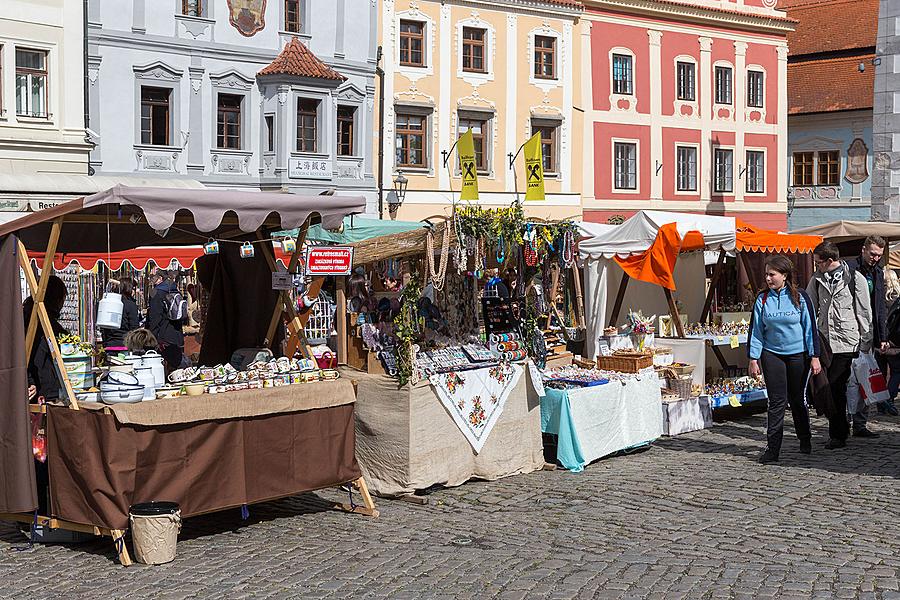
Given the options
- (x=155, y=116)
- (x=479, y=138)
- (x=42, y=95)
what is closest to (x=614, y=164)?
(x=479, y=138)

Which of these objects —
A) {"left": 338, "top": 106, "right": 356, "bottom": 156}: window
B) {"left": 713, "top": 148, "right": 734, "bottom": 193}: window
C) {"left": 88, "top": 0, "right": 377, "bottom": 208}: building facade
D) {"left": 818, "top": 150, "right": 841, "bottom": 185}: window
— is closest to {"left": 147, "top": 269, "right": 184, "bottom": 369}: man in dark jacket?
{"left": 88, "top": 0, "right": 377, "bottom": 208}: building facade

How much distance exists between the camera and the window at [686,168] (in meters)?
35.2

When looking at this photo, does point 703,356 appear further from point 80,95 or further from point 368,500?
point 80,95

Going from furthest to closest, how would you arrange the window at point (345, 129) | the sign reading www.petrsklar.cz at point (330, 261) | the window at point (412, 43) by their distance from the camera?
1. the window at point (412, 43)
2. the window at point (345, 129)
3. the sign reading www.petrsklar.cz at point (330, 261)

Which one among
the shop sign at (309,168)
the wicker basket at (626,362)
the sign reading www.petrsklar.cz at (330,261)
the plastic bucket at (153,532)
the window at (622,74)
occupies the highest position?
the window at (622,74)

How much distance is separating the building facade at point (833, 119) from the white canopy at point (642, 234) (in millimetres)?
27426

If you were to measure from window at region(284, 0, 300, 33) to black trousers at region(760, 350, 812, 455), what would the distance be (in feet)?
65.9

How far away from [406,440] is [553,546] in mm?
1886

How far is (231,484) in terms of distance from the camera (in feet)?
25.0

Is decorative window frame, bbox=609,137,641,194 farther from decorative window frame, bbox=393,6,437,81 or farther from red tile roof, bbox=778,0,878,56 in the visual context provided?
red tile roof, bbox=778,0,878,56

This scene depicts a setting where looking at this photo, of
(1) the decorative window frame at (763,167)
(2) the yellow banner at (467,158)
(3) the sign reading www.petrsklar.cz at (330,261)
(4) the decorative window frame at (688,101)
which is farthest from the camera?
(1) the decorative window frame at (763,167)

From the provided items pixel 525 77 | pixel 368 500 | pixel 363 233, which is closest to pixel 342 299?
pixel 368 500

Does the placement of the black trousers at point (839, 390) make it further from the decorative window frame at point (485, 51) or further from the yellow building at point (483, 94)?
the decorative window frame at point (485, 51)

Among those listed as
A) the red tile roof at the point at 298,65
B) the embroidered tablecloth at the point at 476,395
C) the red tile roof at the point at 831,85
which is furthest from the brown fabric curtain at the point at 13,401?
the red tile roof at the point at 831,85
